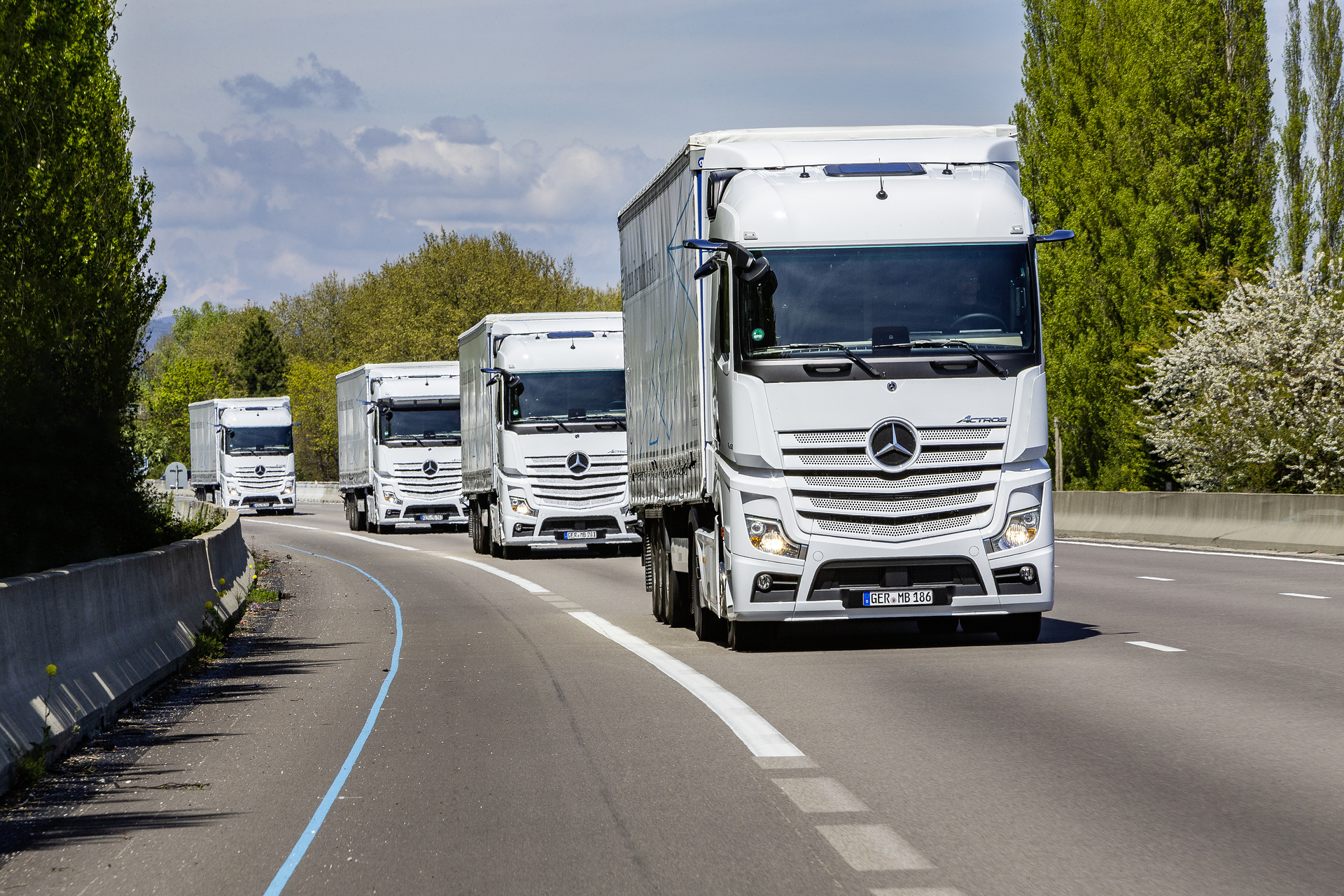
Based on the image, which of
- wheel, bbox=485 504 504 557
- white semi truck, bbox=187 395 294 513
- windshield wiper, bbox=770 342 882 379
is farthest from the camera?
white semi truck, bbox=187 395 294 513

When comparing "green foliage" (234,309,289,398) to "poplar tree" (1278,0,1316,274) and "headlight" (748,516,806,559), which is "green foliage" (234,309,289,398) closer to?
"poplar tree" (1278,0,1316,274)

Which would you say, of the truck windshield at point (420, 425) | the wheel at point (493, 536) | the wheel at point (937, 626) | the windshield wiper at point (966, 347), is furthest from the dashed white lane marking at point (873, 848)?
the truck windshield at point (420, 425)

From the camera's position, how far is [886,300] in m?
13.4

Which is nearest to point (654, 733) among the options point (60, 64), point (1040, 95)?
point (60, 64)

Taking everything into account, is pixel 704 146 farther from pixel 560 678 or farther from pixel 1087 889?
pixel 1087 889

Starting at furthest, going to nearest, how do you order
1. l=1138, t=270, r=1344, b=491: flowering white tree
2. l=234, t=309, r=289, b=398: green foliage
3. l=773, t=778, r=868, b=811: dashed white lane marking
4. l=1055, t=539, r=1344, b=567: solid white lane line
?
l=234, t=309, r=289, b=398: green foliage < l=1138, t=270, r=1344, b=491: flowering white tree < l=1055, t=539, r=1344, b=567: solid white lane line < l=773, t=778, r=868, b=811: dashed white lane marking

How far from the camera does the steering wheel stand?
44.2ft

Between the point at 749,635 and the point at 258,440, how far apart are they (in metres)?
52.9

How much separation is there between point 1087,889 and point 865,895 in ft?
2.42

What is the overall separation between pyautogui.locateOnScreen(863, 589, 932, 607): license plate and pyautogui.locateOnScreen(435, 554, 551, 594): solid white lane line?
9734 millimetres

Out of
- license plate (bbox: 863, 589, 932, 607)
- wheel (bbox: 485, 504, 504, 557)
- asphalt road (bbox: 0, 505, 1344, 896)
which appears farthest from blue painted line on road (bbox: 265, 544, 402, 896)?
wheel (bbox: 485, 504, 504, 557)

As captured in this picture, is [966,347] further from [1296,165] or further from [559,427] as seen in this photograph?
[1296,165]

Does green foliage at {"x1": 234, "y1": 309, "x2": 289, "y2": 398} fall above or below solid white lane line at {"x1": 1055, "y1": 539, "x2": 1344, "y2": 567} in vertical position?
above

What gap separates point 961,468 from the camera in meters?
13.4
